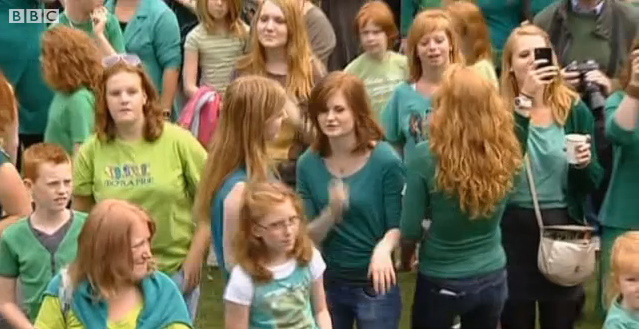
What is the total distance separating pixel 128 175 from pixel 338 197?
823mm

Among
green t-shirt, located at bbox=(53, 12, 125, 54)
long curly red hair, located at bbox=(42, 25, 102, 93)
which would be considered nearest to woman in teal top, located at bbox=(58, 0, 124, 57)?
green t-shirt, located at bbox=(53, 12, 125, 54)

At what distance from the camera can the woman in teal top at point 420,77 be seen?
21.3 feet

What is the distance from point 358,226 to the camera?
548 centimetres

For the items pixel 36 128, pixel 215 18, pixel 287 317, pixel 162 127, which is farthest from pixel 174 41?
pixel 287 317

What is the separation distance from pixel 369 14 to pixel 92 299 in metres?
3.78

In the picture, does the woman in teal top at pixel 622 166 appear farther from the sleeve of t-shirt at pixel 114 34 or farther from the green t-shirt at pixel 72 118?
the sleeve of t-shirt at pixel 114 34

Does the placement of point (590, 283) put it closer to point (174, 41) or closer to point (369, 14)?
point (369, 14)

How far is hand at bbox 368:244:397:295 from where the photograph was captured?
5.08 meters

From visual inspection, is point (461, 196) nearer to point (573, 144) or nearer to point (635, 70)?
point (573, 144)

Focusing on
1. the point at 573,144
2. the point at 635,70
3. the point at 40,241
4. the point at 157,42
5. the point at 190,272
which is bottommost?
the point at 190,272

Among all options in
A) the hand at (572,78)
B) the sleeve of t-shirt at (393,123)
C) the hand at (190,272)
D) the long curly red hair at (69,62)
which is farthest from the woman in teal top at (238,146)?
the hand at (572,78)

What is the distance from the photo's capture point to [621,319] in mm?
4777

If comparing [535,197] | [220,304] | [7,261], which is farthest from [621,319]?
[220,304]

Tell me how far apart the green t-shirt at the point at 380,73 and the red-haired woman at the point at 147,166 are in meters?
2.36
